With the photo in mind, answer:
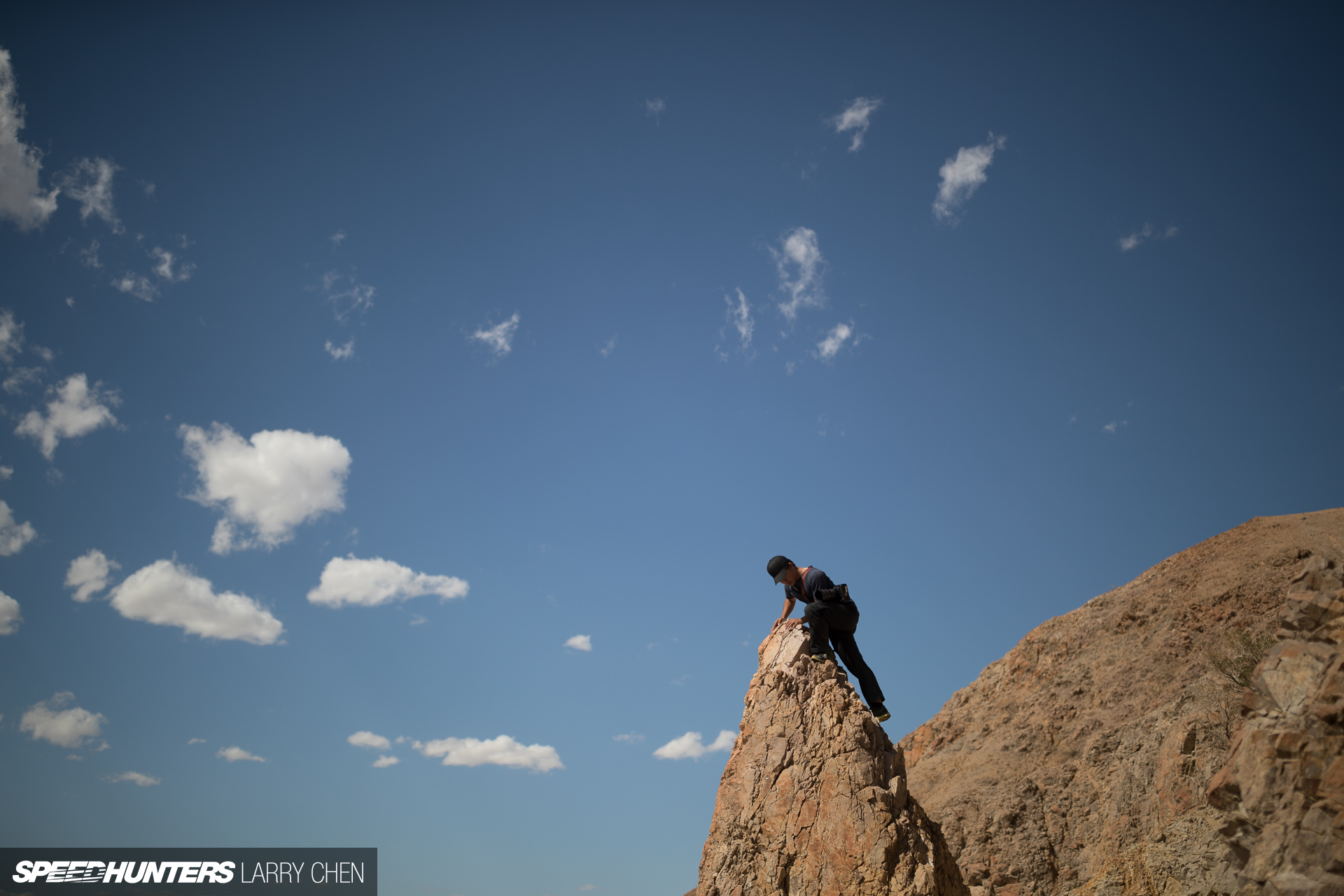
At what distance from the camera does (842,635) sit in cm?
902

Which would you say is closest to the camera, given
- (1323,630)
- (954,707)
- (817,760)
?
(1323,630)

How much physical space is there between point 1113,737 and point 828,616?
8296mm

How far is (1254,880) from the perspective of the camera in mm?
5242

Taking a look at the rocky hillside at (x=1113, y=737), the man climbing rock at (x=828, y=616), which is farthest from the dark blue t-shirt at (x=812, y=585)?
the rocky hillside at (x=1113, y=737)

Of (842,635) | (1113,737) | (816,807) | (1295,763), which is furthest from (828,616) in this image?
(1113,737)

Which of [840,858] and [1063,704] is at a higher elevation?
[1063,704]

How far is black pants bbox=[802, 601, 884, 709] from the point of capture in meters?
8.84

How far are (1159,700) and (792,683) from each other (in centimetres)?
933

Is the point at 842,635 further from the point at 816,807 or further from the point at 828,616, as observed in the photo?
the point at 816,807

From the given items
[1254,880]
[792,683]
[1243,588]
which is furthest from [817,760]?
[1243,588]

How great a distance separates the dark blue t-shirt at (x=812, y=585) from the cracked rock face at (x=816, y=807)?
53 centimetres

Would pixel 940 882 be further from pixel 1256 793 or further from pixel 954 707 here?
pixel 954 707

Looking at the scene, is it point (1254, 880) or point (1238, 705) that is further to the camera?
point (1238, 705)

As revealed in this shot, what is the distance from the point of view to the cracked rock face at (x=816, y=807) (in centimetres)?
699
